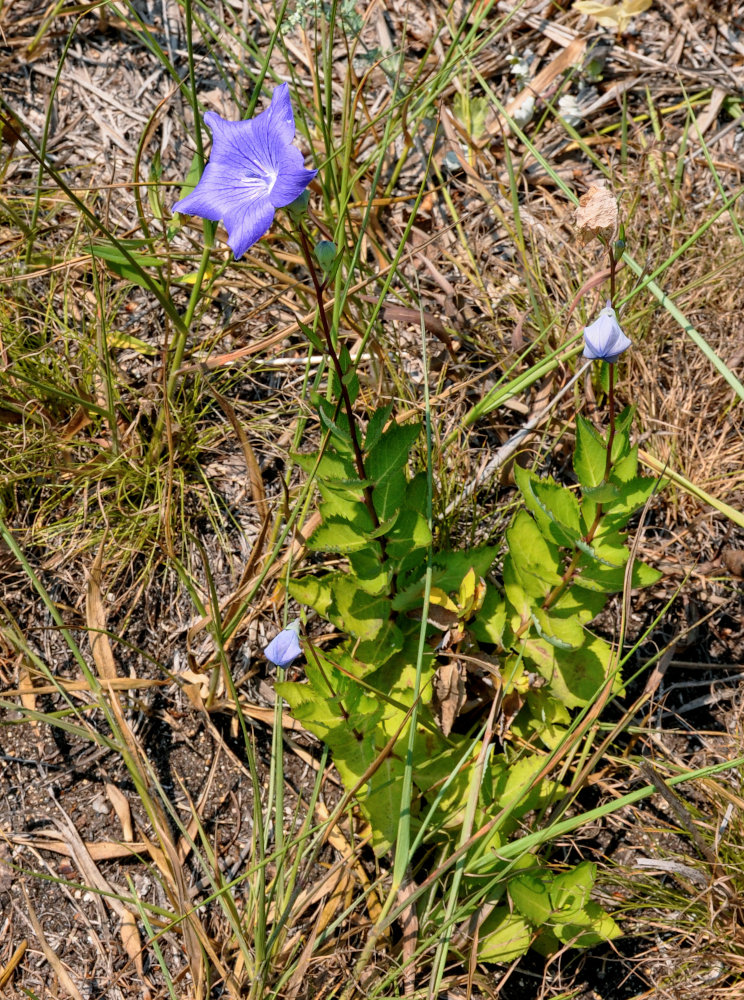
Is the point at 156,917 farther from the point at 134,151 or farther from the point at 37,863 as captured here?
the point at 134,151

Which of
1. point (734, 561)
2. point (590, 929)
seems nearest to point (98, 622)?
point (590, 929)

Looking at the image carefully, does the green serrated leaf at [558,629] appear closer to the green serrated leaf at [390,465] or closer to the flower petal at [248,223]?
the green serrated leaf at [390,465]

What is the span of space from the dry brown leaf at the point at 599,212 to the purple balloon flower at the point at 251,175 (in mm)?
480

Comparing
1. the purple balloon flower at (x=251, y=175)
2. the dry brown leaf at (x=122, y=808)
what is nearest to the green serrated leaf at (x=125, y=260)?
the purple balloon flower at (x=251, y=175)

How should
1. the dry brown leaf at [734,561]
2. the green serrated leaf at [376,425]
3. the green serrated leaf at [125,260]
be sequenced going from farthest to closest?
the dry brown leaf at [734,561] → the green serrated leaf at [125,260] → the green serrated leaf at [376,425]

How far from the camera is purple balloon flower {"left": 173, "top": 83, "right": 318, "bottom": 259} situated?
1344 millimetres

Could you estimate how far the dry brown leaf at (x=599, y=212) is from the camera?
1.45 meters

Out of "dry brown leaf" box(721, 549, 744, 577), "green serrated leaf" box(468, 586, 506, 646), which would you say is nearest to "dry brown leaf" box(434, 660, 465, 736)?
"green serrated leaf" box(468, 586, 506, 646)

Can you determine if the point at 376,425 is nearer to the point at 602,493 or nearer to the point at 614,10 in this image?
the point at 602,493

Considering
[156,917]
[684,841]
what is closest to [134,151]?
[156,917]

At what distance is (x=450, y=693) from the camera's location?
2090 millimetres

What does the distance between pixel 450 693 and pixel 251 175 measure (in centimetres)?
123

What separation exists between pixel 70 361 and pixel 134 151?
81cm

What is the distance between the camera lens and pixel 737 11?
9.28 feet
